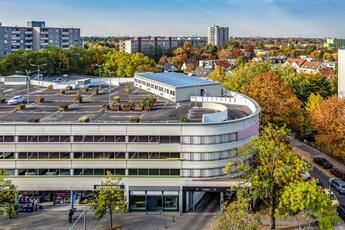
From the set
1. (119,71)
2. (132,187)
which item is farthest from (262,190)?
(119,71)

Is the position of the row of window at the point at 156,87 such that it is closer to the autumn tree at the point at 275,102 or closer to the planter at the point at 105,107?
the planter at the point at 105,107

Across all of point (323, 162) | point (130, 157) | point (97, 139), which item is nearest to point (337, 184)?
point (323, 162)

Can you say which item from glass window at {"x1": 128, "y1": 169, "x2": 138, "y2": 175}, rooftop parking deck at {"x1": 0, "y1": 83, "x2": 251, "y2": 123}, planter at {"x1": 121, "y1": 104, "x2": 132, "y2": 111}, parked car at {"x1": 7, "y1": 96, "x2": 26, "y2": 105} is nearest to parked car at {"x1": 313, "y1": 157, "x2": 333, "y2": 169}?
rooftop parking deck at {"x1": 0, "y1": 83, "x2": 251, "y2": 123}

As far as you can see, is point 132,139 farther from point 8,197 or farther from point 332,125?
point 332,125

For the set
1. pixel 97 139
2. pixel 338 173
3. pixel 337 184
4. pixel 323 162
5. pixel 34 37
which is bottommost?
pixel 337 184

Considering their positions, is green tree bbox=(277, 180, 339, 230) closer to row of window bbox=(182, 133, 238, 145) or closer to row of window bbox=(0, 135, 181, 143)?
row of window bbox=(182, 133, 238, 145)

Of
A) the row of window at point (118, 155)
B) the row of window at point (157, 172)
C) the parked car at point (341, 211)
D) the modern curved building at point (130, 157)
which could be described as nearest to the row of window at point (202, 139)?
the modern curved building at point (130, 157)

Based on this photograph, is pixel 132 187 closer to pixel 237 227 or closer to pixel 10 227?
pixel 10 227
